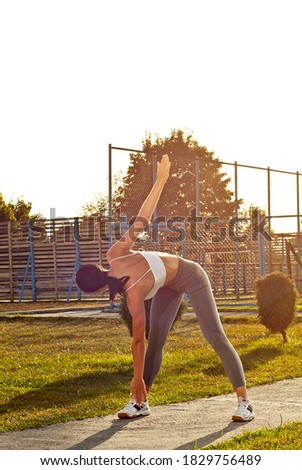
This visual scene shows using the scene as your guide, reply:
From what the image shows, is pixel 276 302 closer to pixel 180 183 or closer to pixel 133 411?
pixel 133 411

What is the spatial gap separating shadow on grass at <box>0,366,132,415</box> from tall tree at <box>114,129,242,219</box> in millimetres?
11687

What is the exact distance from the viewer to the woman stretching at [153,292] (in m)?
6.87

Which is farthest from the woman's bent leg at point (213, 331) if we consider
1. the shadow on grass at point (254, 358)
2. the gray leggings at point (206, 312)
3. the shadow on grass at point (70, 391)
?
the shadow on grass at point (254, 358)

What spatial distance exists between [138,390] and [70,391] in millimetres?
2191

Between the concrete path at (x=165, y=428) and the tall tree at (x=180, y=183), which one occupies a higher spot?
the tall tree at (x=180, y=183)

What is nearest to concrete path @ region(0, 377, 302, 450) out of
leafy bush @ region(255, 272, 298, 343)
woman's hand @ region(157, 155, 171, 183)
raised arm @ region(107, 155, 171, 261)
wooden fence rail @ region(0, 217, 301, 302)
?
raised arm @ region(107, 155, 171, 261)

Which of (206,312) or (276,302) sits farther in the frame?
(276,302)

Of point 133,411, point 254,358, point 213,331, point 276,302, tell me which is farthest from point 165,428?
point 276,302

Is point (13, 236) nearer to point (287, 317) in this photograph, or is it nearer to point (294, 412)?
point (287, 317)

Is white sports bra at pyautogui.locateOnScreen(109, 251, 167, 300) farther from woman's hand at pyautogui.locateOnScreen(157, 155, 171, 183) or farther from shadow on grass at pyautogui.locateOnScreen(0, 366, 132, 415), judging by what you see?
shadow on grass at pyautogui.locateOnScreen(0, 366, 132, 415)

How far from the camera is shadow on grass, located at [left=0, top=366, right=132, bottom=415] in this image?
8.45 meters

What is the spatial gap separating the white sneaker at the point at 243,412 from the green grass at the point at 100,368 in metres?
1.25

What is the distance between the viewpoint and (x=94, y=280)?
6.64m

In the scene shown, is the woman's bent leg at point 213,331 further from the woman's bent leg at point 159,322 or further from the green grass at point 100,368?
the green grass at point 100,368
